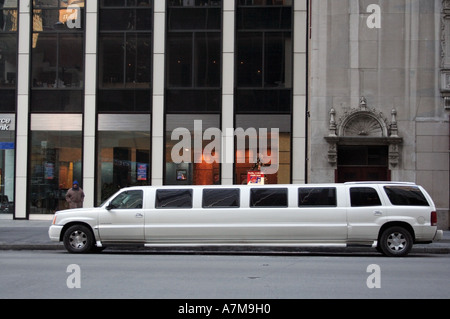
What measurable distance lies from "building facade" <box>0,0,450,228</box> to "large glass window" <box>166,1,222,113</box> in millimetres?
37

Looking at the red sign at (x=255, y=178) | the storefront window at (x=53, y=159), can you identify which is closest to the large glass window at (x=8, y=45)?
the storefront window at (x=53, y=159)

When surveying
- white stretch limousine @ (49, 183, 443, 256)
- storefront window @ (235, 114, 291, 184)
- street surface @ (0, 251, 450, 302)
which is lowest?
street surface @ (0, 251, 450, 302)

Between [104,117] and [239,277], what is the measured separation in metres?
14.0

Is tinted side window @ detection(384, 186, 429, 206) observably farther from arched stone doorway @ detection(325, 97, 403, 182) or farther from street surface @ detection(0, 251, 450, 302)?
arched stone doorway @ detection(325, 97, 403, 182)

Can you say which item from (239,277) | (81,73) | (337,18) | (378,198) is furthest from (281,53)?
(239,277)

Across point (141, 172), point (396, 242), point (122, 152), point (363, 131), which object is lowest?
point (396, 242)

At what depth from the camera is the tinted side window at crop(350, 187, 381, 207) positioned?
14.4 metres

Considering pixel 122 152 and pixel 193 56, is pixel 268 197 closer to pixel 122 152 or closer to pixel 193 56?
pixel 122 152

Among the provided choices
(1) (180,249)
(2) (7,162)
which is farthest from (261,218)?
(2) (7,162)

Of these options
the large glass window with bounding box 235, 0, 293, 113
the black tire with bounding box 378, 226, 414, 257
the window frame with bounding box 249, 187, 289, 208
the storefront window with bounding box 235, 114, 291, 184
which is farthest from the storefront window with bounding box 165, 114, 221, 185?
the black tire with bounding box 378, 226, 414, 257

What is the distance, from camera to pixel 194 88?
22859mm

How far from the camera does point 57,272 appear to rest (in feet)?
35.5
